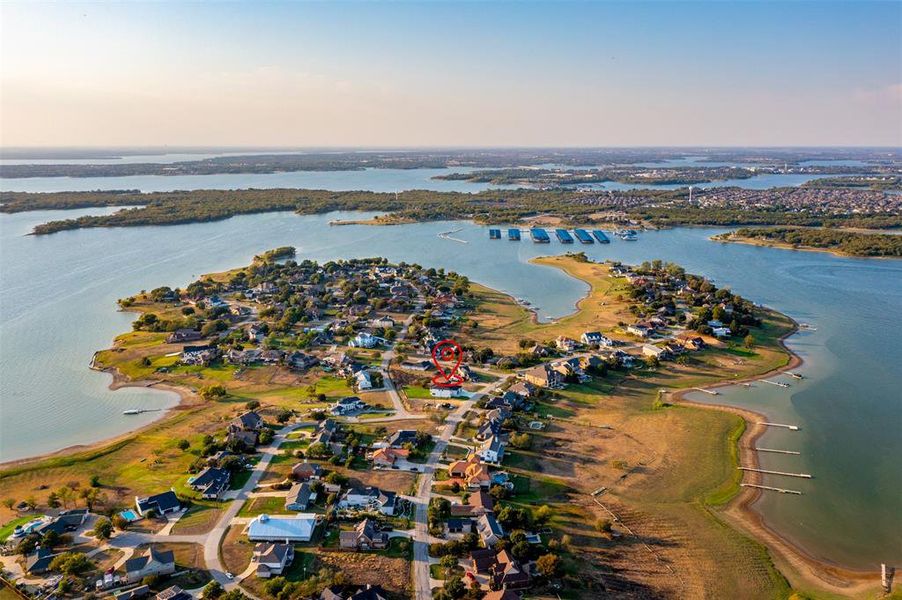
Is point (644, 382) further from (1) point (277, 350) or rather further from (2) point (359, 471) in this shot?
(1) point (277, 350)

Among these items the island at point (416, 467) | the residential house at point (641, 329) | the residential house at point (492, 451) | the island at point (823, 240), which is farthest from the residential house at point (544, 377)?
the island at point (823, 240)

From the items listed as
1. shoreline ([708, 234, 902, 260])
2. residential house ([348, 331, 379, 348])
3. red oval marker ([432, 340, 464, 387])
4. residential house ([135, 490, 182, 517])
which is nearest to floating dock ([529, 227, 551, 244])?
shoreline ([708, 234, 902, 260])

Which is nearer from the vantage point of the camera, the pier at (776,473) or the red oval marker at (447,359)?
the pier at (776,473)

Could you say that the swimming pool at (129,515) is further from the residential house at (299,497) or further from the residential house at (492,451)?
the residential house at (492,451)

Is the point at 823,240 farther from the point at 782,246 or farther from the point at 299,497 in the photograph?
the point at 299,497

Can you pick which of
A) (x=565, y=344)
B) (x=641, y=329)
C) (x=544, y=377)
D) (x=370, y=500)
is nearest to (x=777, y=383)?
(x=641, y=329)

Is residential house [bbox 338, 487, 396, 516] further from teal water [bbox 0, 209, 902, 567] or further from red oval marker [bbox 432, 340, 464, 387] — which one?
teal water [bbox 0, 209, 902, 567]
